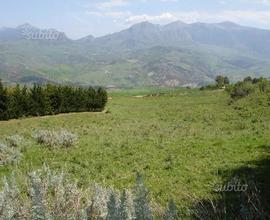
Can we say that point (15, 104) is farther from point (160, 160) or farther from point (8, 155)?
point (160, 160)

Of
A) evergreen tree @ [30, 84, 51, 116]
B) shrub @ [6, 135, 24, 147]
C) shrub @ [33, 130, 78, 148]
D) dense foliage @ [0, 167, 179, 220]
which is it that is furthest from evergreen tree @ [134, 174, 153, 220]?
evergreen tree @ [30, 84, 51, 116]

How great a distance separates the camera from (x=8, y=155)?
1978 centimetres

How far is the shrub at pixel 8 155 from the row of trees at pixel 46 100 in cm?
2790

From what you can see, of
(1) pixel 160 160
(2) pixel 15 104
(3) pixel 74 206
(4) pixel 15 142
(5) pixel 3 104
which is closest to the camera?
(3) pixel 74 206

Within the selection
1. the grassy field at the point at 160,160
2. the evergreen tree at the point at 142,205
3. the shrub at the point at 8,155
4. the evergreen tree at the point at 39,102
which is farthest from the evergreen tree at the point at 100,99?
the evergreen tree at the point at 142,205

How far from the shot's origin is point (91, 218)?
691cm

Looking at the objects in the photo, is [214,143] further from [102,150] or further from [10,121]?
[10,121]

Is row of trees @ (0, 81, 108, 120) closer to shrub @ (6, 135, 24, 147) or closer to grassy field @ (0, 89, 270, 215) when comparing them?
grassy field @ (0, 89, 270, 215)

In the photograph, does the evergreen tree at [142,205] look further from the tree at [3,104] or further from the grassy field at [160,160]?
the tree at [3,104]

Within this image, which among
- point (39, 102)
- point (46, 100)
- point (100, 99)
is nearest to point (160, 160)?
point (39, 102)

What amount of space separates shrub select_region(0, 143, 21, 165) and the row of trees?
91.5 ft

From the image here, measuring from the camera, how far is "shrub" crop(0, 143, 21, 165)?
19.2m

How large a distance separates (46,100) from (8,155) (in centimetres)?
3344

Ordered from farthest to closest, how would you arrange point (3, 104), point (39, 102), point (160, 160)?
point (39, 102) → point (3, 104) → point (160, 160)
